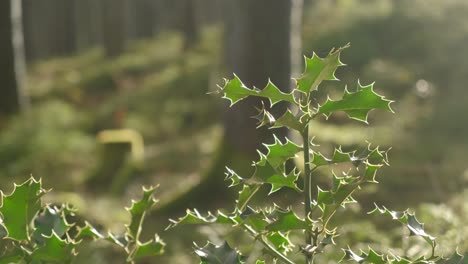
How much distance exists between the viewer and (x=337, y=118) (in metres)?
13.2

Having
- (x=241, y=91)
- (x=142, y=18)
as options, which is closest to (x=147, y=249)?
(x=241, y=91)

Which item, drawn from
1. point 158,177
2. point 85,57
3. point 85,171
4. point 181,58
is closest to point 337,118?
point 158,177

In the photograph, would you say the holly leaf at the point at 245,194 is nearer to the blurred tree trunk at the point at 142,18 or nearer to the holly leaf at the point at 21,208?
the holly leaf at the point at 21,208

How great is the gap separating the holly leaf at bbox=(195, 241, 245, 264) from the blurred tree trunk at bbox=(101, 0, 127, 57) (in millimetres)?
23698

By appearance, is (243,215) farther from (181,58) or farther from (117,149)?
(181,58)

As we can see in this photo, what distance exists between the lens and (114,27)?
24.6 m

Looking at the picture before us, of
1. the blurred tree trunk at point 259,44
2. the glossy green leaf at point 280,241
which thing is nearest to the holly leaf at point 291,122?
the glossy green leaf at point 280,241

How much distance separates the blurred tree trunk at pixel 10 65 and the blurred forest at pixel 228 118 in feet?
0.06

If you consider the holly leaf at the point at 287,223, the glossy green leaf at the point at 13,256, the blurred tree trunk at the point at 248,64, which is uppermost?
the holly leaf at the point at 287,223

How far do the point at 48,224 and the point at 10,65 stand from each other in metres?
11.1

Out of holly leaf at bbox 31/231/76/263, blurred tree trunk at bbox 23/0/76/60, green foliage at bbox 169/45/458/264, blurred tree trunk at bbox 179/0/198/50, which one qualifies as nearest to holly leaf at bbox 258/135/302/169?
green foliage at bbox 169/45/458/264

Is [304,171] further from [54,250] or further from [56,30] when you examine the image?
[56,30]

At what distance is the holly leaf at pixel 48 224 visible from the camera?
4.98 feet

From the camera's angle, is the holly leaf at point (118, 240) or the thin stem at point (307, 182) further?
the holly leaf at point (118, 240)
